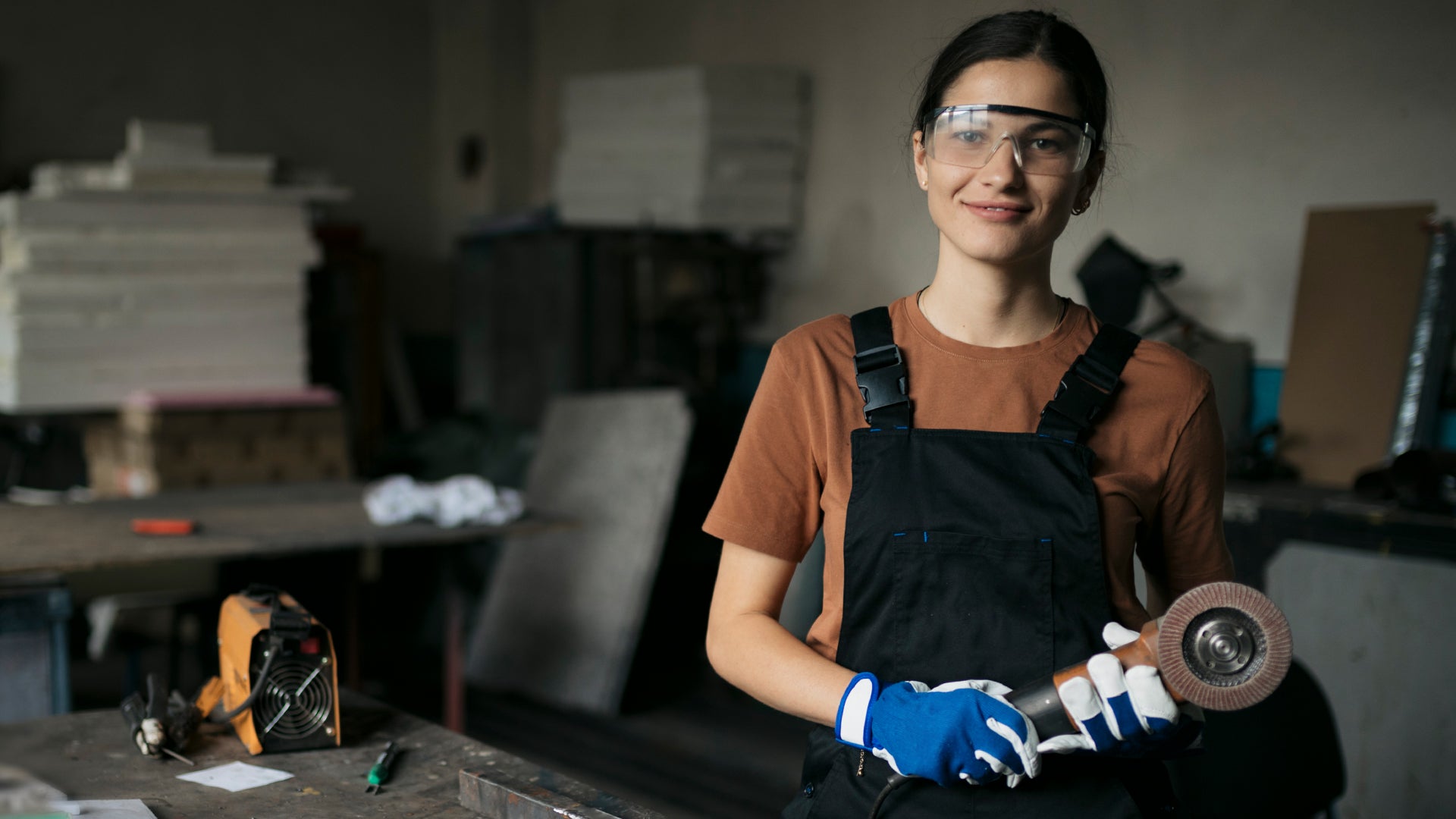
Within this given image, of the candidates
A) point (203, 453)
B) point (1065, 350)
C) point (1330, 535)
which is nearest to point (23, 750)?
point (1065, 350)

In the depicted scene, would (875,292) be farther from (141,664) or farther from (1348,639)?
(141,664)

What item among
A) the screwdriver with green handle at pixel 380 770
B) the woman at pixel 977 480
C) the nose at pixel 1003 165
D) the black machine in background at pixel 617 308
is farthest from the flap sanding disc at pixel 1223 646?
the black machine in background at pixel 617 308

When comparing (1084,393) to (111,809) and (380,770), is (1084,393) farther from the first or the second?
(111,809)

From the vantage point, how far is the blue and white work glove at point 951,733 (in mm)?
1249

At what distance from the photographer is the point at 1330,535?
313 centimetres

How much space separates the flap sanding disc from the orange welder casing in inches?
43.5

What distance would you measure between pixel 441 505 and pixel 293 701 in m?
1.73

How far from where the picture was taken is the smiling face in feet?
4.60

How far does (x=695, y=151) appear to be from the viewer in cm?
511

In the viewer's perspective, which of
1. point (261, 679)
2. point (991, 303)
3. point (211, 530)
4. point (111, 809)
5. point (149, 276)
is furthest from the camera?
point (149, 276)

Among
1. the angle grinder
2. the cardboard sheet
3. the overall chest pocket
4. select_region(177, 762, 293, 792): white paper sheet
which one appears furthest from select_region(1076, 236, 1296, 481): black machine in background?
select_region(177, 762, 293, 792): white paper sheet

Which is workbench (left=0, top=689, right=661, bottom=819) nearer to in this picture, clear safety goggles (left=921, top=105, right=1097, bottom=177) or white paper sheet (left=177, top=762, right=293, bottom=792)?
white paper sheet (left=177, top=762, right=293, bottom=792)

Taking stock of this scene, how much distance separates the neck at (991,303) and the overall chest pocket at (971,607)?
0.82ft

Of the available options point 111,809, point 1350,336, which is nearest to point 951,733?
point 111,809
